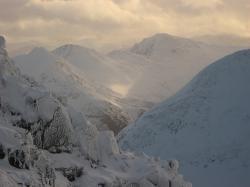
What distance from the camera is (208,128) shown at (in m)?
90.4

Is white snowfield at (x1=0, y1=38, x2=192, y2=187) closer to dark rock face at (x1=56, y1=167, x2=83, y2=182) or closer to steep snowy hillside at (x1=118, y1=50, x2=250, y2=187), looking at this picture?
dark rock face at (x1=56, y1=167, x2=83, y2=182)

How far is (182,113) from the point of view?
315ft

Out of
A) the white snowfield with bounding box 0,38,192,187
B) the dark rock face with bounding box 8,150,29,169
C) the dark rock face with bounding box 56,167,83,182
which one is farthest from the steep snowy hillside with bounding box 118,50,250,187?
the dark rock face with bounding box 8,150,29,169

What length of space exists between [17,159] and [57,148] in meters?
4.11

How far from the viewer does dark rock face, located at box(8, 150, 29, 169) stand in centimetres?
2408

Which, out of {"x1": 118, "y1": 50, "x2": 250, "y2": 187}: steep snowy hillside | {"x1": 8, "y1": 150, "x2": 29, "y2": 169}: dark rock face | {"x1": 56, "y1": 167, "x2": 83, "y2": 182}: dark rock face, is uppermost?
{"x1": 8, "y1": 150, "x2": 29, "y2": 169}: dark rock face

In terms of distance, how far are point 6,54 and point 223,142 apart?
58.3m

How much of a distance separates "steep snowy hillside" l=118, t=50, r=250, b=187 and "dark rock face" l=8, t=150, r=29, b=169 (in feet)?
178

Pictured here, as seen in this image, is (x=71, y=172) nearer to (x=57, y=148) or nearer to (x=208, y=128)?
(x=57, y=148)

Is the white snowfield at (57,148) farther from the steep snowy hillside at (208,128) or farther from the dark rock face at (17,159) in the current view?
the steep snowy hillside at (208,128)

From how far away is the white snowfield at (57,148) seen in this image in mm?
24359

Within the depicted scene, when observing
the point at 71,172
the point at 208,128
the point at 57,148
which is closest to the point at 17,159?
the point at 71,172

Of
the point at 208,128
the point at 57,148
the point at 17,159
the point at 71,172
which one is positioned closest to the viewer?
the point at 17,159

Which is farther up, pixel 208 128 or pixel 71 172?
pixel 71 172
